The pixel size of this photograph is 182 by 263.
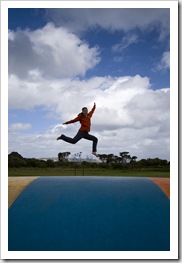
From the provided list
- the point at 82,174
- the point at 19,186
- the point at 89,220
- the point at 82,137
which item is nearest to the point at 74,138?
the point at 82,137

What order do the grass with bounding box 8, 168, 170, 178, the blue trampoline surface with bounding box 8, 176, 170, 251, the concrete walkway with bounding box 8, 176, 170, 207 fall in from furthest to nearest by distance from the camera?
the grass with bounding box 8, 168, 170, 178 < the concrete walkway with bounding box 8, 176, 170, 207 < the blue trampoline surface with bounding box 8, 176, 170, 251

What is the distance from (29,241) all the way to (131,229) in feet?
3.93

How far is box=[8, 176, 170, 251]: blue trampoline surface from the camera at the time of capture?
331cm

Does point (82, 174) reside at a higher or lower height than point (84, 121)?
lower

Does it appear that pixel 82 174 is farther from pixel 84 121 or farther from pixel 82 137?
pixel 84 121

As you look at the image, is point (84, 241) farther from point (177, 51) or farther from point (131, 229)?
point (177, 51)

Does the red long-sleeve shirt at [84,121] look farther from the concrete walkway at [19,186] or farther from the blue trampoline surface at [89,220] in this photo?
the blue trampoline surface at [89,220]

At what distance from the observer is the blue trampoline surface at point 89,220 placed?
3311mm

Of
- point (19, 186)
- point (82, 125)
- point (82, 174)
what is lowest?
point (82, 174)

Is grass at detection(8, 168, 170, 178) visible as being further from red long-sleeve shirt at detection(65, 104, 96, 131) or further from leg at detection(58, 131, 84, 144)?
red long-sleeve shirt at detection(65, 104, 96, 131)

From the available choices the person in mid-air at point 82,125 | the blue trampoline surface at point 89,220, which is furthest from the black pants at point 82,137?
the blue trampoline surface at point 89,220

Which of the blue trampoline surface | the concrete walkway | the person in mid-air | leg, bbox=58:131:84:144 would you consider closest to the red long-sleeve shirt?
the person in mid-air

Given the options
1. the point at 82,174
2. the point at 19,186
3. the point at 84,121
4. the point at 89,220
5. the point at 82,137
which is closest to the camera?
the point at 89,220

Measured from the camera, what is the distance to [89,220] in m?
3.46
